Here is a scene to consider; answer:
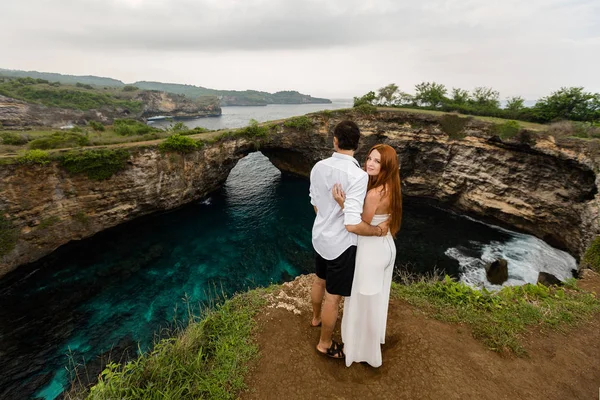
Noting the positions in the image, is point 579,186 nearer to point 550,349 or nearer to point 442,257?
point 442,257

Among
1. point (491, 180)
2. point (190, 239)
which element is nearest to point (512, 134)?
point (491, 180)

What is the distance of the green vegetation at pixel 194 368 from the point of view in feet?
11.1

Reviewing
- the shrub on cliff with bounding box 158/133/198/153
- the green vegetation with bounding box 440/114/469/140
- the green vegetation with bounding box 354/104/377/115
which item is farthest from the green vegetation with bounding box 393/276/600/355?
the green vegetation with bounding box 354/104/377/115

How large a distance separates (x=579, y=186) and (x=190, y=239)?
2704 centimetres

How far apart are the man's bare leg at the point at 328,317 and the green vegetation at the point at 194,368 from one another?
116 cm

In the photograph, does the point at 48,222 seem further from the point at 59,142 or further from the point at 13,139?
the point at 13,139

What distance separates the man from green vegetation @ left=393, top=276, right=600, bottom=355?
2.93 metres

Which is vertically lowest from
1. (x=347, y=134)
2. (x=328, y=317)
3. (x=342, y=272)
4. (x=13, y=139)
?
(x=328, y=317)

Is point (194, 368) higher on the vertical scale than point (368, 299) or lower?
lower

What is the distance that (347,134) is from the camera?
318 cm

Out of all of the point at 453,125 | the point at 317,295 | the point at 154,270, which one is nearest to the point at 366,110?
the point at 453,125

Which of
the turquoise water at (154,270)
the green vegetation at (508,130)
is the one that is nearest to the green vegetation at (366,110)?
the turquoise water at (154,270)

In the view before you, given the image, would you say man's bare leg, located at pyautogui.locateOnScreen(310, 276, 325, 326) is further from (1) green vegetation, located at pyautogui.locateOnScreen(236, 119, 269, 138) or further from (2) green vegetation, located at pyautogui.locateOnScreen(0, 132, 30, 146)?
(2) green vegetation, located at pyautogui.locateOnScreen(0, 132, 30, 146)

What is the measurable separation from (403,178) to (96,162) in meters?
25.9
